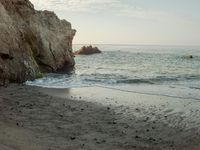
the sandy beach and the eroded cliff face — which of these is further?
the eroded cliff face

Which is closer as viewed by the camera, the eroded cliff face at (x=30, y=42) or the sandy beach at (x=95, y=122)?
the sandy beach at (x=95, y=122)

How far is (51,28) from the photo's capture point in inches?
1210

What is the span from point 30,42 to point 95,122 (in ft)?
52.4

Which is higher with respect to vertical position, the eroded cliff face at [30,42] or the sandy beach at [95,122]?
the eroded cliff face at [30,42]

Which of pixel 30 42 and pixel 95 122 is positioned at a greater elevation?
pixel 30 42

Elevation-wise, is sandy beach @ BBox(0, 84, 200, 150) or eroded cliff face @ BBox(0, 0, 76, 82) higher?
eroded cliff face @ BBox(0, 0, 76, 82)

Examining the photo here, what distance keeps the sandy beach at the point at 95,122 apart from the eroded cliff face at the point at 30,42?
3.27 m

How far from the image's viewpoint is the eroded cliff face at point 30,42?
18750 millimetres

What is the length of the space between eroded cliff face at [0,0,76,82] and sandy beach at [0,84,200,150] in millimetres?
3265

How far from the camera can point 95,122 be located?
1059 cm

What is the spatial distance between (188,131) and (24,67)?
40.5 ft

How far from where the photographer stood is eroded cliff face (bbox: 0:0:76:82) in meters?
18.8

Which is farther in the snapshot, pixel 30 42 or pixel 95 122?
pixel 30 42

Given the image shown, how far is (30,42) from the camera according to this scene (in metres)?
25.2
